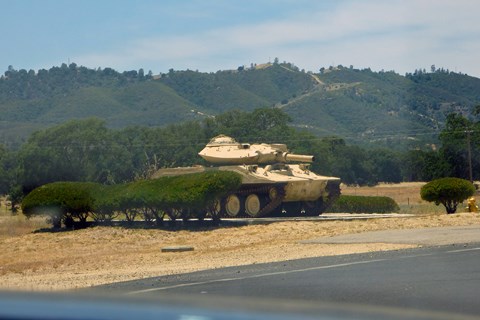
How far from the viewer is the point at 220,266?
17.1 metres

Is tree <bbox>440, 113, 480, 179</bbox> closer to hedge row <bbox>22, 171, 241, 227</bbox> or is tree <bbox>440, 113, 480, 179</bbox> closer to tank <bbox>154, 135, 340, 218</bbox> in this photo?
tank <bbox>154, 135, 340, 218</bbox>

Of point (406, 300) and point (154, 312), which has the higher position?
point (154, 312)

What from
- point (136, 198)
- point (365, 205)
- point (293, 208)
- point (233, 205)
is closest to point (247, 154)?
point (233, 205)

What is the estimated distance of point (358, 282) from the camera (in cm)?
1225

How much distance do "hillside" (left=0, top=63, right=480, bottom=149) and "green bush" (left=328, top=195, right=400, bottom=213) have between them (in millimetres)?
53795

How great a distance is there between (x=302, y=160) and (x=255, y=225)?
865cm

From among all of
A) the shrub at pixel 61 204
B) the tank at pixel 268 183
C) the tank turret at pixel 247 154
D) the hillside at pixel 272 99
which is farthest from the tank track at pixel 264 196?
the hillside at pixel 272 99

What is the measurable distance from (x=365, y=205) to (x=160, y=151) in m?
30.6

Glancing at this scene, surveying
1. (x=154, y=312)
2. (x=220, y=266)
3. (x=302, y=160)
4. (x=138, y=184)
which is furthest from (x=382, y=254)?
(x=302, y=160)

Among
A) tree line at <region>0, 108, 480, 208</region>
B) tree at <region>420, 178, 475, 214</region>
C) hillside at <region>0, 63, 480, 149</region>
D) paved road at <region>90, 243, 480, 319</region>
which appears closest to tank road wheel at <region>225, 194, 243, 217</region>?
tree at <region>420, 178, 475, 214</region>

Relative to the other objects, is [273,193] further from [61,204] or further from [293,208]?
[61,204]

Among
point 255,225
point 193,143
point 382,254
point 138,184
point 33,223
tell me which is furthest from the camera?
point 193,143

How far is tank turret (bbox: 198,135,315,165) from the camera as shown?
1448 inches

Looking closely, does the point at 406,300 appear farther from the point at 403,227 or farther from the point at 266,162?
the point at 266,162
